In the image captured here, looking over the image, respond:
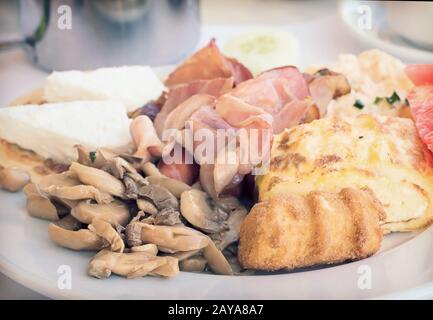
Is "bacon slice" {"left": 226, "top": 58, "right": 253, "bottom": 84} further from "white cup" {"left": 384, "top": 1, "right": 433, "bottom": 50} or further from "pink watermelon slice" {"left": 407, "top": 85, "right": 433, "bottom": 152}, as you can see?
"white cup" {"left": 384, "top": 1, "right": 433, "bottom": 50}

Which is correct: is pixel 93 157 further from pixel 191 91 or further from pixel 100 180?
pixel 191 91

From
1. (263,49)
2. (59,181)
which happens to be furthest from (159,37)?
(59,181)

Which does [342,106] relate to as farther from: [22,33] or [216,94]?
[22,33]

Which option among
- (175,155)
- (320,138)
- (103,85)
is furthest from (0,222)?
(320,138)

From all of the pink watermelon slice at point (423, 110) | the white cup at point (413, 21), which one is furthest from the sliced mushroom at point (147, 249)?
the white cup at point (413, 21)

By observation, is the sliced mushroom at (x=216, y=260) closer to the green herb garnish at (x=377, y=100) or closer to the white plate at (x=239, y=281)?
the white plate at (x=239, y=281)

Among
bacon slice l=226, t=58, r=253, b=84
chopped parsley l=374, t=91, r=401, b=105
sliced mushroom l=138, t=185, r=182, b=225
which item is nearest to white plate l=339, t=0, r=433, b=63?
chopped parsley l=374, t=91, r=401, b=105
